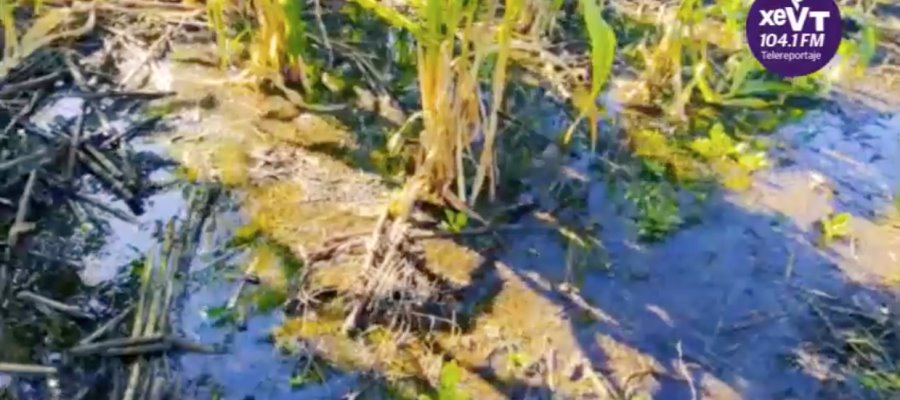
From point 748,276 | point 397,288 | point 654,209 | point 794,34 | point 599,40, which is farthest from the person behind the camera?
point 794,34

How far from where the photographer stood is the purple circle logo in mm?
2338

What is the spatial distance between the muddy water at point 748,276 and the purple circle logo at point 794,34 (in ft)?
0.76

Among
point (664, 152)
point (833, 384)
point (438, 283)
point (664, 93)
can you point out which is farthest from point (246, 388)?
point (664, 93)

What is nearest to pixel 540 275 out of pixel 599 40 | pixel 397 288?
pixel 397 288

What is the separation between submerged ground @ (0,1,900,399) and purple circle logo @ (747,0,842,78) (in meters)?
0.19

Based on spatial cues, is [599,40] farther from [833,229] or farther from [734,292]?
[833,229]

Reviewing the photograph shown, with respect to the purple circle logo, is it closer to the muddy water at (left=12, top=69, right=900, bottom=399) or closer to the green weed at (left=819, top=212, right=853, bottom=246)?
the muddy water at (left=12, top=69, right=900, bottom=399)

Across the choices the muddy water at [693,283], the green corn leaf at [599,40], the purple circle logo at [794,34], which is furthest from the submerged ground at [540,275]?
the green corn leaf at [599,40]

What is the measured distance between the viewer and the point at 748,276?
1.89 m

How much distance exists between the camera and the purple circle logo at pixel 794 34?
2.34m

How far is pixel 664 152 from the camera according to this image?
2.22 m

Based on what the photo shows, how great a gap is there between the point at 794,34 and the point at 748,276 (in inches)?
32.1

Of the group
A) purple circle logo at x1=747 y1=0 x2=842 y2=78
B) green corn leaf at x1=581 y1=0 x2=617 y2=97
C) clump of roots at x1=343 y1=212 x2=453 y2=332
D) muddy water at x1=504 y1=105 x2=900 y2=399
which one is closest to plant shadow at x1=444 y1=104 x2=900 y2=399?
muddy water at x1=504 y1=105 x2=900 y2=399

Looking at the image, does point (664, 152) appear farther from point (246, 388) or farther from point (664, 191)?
point (246, 388)
